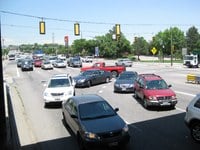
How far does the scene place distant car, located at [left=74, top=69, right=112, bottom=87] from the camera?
96.5 feet

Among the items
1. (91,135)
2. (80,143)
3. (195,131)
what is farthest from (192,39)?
(91,135)

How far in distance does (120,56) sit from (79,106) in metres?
104

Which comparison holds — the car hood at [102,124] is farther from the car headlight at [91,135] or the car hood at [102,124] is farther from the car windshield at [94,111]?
the car windshield at [94,111]

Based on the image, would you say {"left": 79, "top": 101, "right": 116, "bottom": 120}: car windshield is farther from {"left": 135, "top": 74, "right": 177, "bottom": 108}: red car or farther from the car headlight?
{"left": 135, "top": 74, "right": 177, "bottom": 108}: red car

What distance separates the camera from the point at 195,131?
11.7 m

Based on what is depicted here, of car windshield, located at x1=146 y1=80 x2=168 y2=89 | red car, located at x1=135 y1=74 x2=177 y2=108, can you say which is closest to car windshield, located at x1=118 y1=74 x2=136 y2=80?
red car, located at x1=135 y1=74 x2=177 y2=108

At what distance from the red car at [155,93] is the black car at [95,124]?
510cm

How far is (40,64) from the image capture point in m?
Answer: 63.7

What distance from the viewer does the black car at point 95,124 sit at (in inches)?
424

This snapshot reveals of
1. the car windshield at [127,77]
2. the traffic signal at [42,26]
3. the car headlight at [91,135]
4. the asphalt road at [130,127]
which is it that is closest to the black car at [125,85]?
the car windshield at [127,77]

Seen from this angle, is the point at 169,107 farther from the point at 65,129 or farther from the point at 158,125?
the point at 65,129

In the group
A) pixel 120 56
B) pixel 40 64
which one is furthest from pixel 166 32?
pixel 40 64

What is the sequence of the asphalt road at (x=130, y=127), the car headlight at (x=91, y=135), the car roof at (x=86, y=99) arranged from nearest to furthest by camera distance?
the car headlight at (x=91, y=135) < the asphalt road at (x=130, y=127) < the car roof at (x=86, y=99)

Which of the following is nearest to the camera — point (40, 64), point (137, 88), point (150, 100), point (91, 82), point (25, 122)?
point (25, 122)
